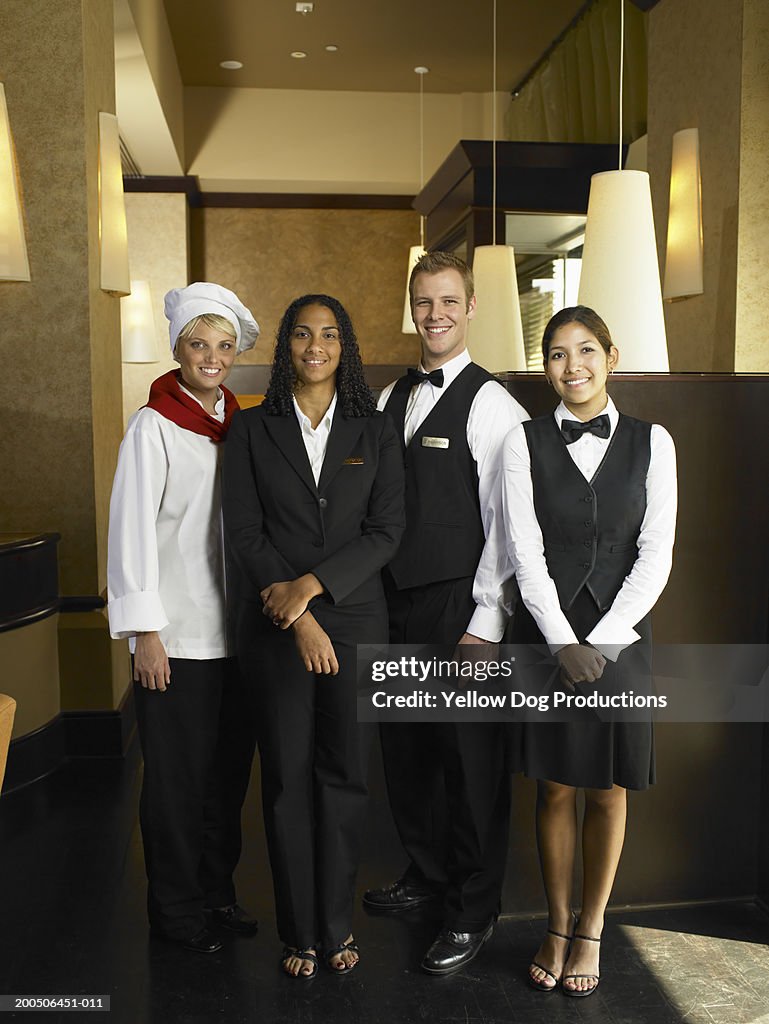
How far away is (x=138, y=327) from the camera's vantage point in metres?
7.57

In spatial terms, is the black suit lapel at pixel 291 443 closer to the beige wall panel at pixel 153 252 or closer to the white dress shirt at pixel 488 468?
the white dress shirt at pixel 488 468

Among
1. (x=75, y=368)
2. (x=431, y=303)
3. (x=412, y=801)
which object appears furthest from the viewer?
(x=75, y=368)

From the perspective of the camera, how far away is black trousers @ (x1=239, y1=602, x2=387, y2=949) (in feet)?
7.79

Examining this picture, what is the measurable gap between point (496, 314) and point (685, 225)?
983mm

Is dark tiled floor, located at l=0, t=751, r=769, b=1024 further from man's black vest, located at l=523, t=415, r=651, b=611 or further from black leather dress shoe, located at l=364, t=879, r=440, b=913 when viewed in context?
man's black vest, located at l=523, t=415, r=651, b=611

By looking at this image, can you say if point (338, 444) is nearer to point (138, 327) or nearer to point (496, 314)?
point (496, 314)

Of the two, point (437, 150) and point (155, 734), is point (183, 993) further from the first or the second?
point (437, 150)

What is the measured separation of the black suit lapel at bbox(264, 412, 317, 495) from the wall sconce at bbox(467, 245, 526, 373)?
107 inches

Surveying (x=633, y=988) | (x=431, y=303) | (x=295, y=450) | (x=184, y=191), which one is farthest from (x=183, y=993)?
(x=184, y=191)

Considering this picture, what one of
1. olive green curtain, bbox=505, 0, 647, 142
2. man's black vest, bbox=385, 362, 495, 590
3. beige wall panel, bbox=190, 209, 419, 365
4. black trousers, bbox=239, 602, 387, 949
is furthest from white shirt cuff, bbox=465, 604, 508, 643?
beige wall panel, bbox=190, 209, 419, 365

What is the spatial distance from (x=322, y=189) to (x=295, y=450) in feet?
24.7

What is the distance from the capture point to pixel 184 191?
8.98m

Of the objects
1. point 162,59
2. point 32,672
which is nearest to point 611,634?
point 32,672

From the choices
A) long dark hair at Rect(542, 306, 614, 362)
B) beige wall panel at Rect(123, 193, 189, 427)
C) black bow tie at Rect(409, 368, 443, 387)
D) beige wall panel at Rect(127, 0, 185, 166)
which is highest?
beige wall panel at Rect(127, 0, 185, 166)
